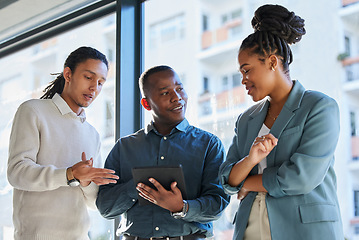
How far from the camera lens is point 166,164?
2357 millimetres

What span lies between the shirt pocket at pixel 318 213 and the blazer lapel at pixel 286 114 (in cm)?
24

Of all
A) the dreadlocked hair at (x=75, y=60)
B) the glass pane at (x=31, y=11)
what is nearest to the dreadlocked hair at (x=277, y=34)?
the dreadlocked hair at (x=75, y=60)

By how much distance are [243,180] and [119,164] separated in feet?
2.53

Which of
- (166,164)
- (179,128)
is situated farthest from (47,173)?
(179,128)

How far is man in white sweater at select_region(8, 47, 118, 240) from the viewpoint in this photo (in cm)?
235

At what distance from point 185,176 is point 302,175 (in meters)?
0.70

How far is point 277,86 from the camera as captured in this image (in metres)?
2.05

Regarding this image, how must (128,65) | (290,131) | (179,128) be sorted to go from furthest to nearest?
1. (128,65)
2. (179,128)
3. (290,131)

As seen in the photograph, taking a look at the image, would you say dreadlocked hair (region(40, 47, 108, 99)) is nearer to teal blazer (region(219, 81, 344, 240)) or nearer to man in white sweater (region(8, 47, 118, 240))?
man in white sweater (region(8, 47, 118, 240))

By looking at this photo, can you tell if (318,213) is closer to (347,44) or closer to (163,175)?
(163,175)

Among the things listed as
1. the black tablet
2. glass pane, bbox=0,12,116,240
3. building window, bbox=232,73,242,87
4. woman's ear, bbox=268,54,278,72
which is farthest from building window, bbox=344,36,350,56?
glass pane, bbox=0,12,116,240

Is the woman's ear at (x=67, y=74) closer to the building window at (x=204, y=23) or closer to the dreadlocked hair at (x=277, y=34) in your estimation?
the building window at (x=204, y=23)

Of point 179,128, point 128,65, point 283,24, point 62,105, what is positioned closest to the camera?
point 283,24

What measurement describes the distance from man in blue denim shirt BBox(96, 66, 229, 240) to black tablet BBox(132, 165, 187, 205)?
0.03 m
